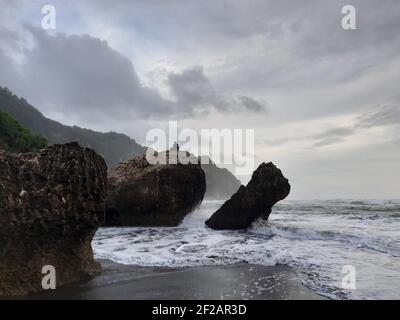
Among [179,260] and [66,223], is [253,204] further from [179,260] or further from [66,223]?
[66,223]

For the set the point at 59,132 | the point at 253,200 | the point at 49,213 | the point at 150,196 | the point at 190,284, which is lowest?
the point at 190,284

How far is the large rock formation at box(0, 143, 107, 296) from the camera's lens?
743cm

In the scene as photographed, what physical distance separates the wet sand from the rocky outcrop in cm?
900

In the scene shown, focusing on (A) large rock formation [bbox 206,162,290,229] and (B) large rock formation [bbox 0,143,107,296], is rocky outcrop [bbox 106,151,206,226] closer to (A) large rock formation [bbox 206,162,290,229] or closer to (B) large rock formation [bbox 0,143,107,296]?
(A) large rock formation [bbox 206,162,290,229]

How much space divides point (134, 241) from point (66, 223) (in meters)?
6.10

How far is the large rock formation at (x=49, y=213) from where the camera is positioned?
7.43 meters

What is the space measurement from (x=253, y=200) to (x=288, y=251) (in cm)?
614

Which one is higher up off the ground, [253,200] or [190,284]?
[253,200]

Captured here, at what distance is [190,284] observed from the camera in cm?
805

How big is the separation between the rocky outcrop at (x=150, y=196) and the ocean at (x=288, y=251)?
4.06 feet

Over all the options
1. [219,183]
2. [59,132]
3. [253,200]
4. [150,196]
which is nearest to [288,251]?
[253,200]

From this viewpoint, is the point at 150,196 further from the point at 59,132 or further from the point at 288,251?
the point at 59,132
